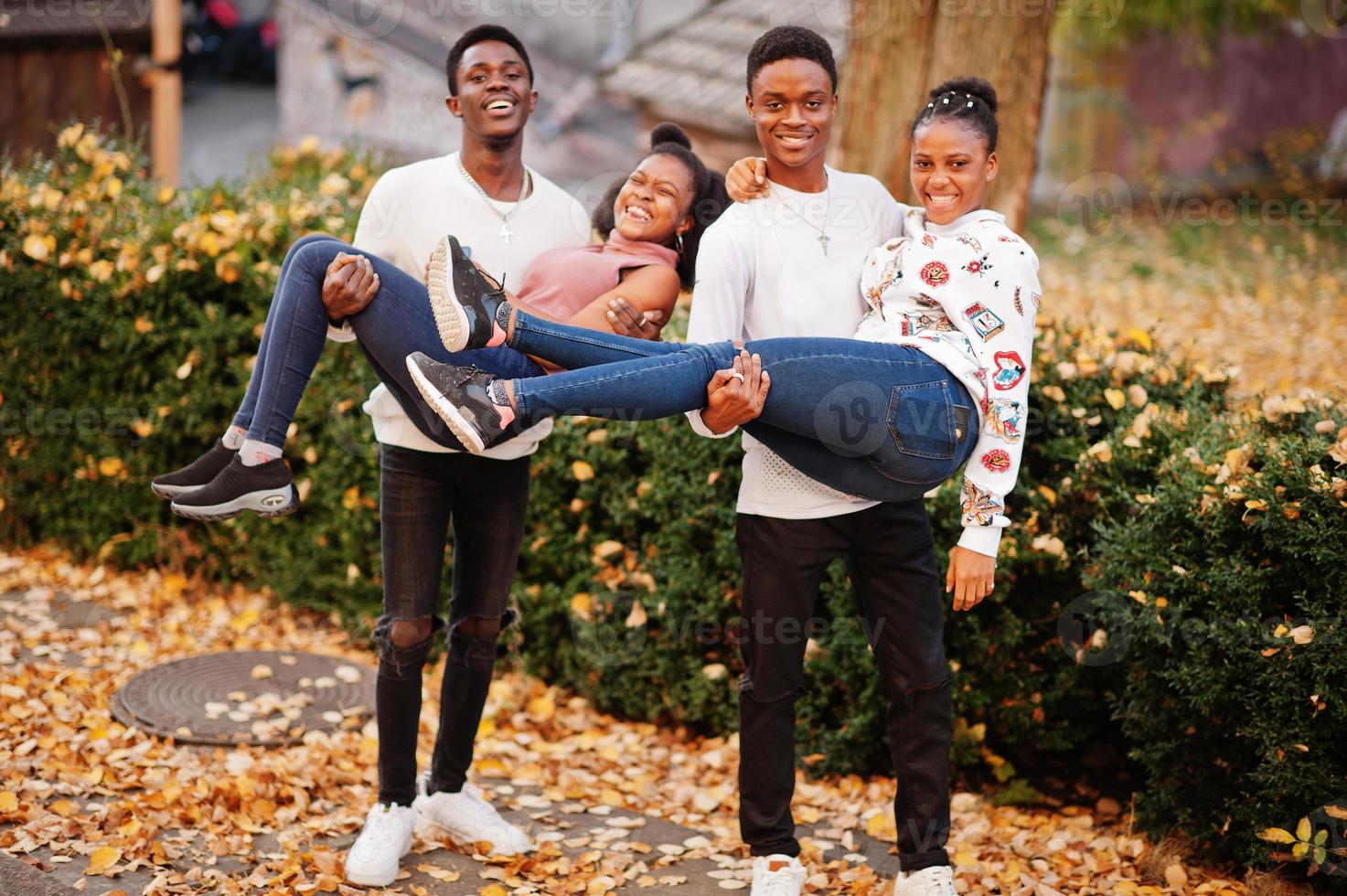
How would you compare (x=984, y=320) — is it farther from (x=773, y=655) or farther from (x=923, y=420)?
(x=773, y=655)

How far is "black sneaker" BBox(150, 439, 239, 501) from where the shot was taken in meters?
2.98

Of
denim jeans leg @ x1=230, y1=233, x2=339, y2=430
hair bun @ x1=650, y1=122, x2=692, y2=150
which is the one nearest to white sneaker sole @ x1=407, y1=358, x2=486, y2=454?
denim jeans leg @ x1=230, y1=233, x2=339, y2=430

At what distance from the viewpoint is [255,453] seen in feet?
9.52

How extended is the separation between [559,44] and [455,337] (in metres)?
12.1

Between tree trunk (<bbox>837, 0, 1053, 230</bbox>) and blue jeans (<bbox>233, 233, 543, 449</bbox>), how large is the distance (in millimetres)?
3952

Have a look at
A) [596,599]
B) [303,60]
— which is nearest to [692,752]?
[596,599]

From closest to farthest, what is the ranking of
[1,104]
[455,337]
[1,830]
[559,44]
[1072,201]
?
[455,337], [1,830], [1,104], [559,44], [1072,201]

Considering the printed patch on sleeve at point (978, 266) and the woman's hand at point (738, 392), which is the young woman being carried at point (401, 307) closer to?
the woman's hand at point (738, 392)

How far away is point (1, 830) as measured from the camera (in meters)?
3.33

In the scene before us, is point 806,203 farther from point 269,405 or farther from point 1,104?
point 1,104

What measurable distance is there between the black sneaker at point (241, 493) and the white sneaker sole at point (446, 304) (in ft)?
1.79
